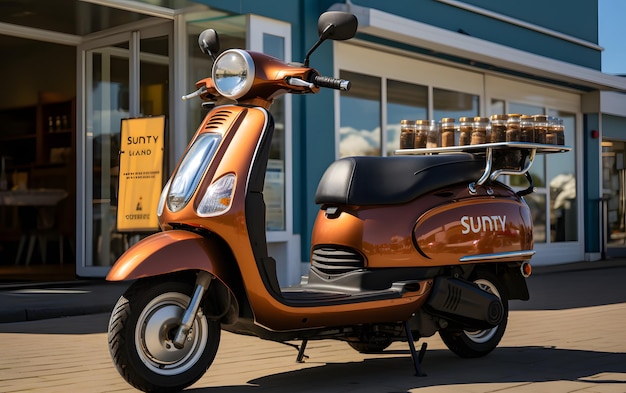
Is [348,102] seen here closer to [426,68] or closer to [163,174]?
[426,68]

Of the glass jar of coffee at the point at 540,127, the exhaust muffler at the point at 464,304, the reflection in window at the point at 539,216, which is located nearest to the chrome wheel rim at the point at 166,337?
the exhaust muffler at the point at 464,304

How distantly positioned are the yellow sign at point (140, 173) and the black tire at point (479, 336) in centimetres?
496

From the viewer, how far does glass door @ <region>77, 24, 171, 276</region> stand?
10000 mm

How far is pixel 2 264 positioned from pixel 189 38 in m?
5.56

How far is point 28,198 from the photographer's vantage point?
13.0 m

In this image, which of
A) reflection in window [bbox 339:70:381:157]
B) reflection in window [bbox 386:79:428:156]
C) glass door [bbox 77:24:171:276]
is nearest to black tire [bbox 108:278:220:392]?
glass door [bbox 77:24:171:276]

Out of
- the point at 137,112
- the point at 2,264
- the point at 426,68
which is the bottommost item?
the point at 2,264

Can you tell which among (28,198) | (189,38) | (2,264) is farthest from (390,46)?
(2,264)

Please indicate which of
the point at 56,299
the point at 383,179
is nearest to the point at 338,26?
the point at 383,179

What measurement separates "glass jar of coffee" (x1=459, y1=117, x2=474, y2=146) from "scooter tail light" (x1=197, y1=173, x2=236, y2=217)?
1.70 metres

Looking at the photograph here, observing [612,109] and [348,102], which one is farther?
[612,109]

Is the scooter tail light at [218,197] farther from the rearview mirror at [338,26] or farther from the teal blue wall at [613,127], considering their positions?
the teal blue wall at [613,127]

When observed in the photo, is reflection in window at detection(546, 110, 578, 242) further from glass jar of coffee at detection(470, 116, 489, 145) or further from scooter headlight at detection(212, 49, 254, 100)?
scooter headlight at detection(212, 49, 254, 100)

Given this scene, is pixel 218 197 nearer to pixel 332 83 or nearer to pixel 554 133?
pixel 332 83
